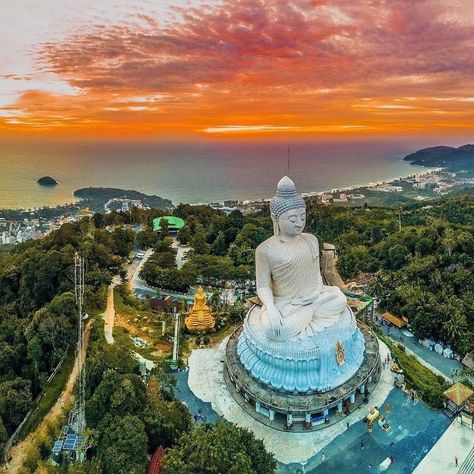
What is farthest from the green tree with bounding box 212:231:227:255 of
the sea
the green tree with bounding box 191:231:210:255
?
the sea

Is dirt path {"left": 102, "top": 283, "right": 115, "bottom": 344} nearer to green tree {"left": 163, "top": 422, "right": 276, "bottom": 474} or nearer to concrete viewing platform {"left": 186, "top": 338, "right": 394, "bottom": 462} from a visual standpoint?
concrete viewing platform {"left": 186, "top": 338, "right": 394, "bottom": 462}

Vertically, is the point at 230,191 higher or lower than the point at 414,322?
lower

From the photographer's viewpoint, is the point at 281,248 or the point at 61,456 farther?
the point at 281,248

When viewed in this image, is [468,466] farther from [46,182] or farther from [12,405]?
[46,182]

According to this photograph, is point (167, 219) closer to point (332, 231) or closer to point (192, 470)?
point (332, 231)

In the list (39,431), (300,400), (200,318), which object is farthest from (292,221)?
(39,431)

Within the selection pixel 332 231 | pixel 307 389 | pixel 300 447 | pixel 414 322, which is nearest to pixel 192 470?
pixel 300 447
